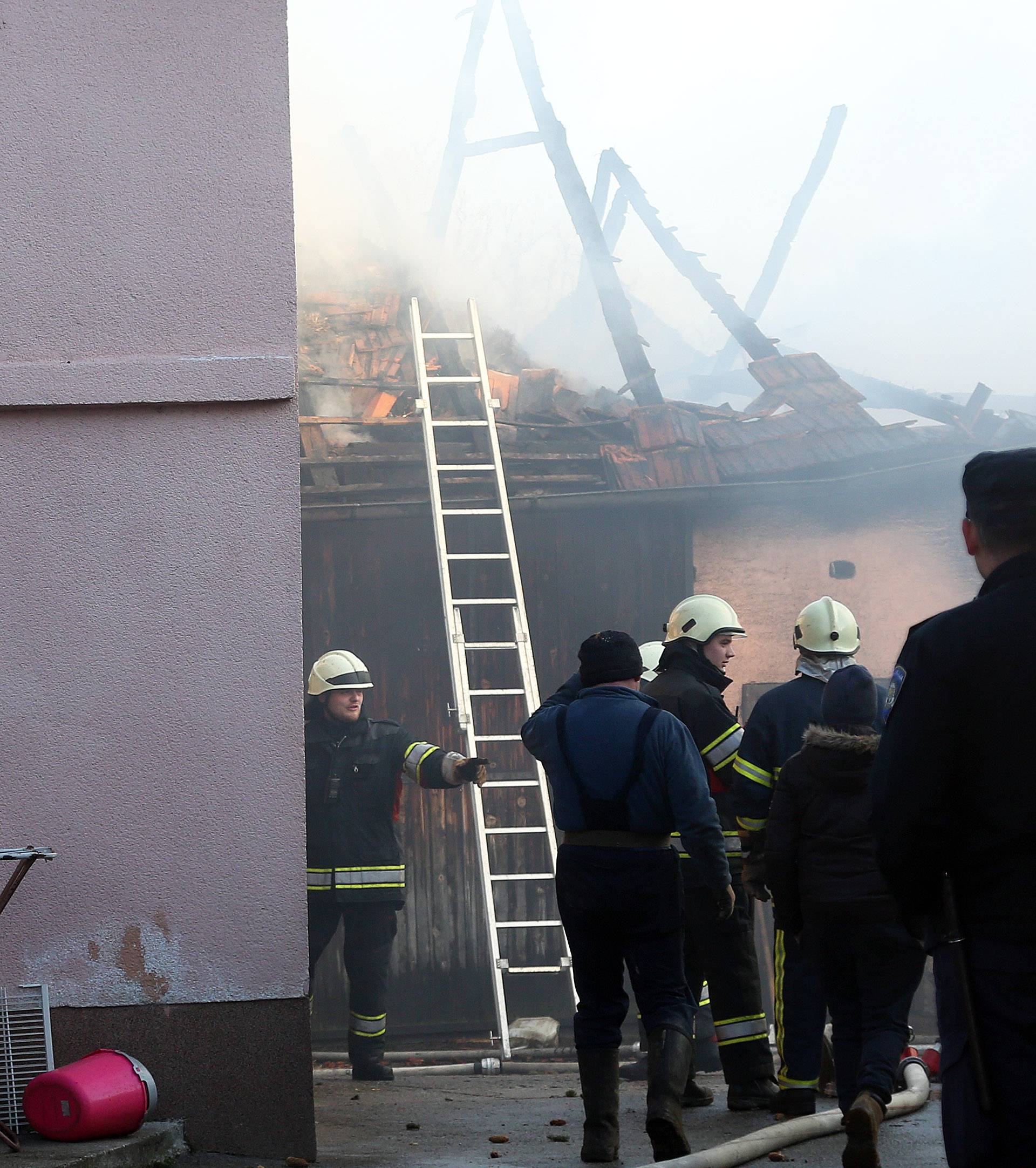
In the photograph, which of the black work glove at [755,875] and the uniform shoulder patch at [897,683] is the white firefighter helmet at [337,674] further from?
the uniform shoulder patch at [897,683]

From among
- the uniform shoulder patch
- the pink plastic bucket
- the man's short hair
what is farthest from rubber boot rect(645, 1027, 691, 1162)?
the man's short hair

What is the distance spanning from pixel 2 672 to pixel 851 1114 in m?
2.75

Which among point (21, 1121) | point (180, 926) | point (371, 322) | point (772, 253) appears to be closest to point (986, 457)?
point (180, 926)

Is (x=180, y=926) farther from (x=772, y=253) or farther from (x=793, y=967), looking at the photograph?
(x=772, y=253)

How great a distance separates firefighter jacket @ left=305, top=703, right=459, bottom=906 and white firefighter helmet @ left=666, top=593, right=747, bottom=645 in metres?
1.41

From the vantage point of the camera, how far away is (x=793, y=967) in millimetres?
4762

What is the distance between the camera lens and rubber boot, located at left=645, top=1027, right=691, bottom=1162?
Result: 4012mm

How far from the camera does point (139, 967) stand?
158 inches

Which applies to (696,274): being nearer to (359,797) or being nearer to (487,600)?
(487,600)

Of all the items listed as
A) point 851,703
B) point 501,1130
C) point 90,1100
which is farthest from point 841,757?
point 90,1100

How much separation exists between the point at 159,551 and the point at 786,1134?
262 cm

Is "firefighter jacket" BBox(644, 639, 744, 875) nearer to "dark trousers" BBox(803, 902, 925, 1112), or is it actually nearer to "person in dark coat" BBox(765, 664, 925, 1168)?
"person in dark coat" BBox(765, 664, 925, 1168)

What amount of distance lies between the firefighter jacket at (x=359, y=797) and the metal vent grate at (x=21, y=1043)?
2.61m

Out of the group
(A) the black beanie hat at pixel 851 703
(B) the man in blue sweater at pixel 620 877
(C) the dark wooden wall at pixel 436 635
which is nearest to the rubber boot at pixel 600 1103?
(B) the man in blue sweater at pixel 620 877
